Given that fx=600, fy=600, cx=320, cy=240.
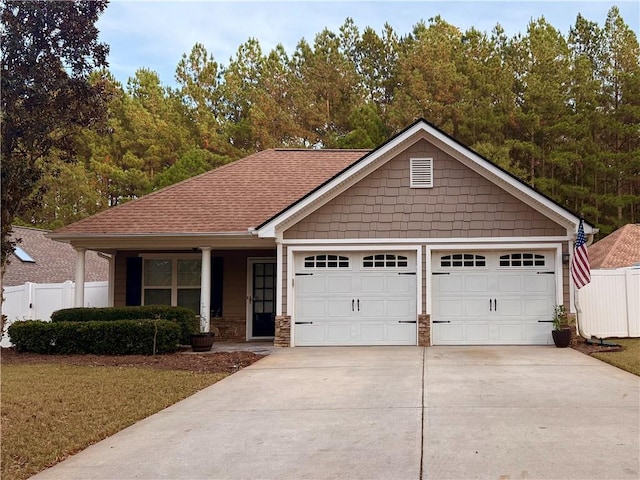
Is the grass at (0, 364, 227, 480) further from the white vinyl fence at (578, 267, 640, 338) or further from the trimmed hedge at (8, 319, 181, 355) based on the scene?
the white vinyl fence at (578, 267, 640, 338)

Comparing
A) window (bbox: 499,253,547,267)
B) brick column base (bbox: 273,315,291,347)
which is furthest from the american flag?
brick column base (bbox: 273,315,291,347)

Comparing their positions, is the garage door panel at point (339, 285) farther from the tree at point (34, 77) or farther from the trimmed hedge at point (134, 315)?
the tree at point (34, 77)

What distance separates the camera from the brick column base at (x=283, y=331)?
1315 centimetres

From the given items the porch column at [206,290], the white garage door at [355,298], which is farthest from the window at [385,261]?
the porch column at [206,290]

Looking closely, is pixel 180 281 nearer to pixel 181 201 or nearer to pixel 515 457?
pixel 181 201

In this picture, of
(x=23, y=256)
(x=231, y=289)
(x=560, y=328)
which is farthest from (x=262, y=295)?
(x=23, y=256)

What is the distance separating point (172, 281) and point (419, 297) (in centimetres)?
659

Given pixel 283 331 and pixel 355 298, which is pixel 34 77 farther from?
pixel 355 298

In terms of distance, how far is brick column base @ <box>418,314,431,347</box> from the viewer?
510 inches

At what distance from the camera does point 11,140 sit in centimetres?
841

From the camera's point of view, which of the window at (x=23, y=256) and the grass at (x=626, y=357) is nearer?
the grass at (x=626, y=357)

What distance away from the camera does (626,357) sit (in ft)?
35.6

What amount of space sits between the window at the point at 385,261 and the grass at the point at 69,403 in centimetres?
488

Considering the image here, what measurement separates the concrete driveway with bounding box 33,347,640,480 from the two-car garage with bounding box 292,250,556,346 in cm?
323
